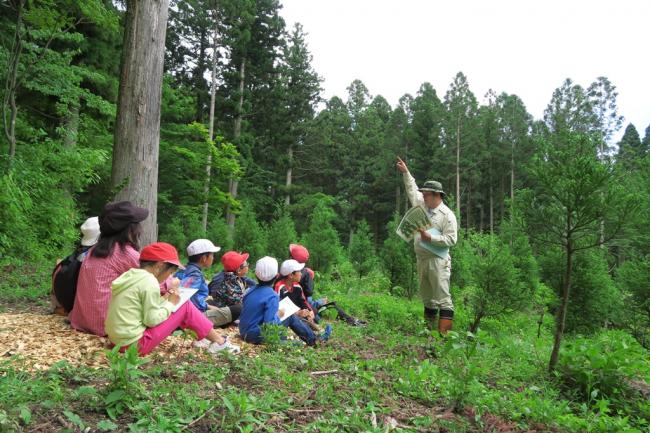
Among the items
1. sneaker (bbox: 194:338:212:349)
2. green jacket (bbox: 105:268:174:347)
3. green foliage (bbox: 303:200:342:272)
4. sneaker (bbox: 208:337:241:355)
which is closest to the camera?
green jacket (bbox: 105:268:174:347)

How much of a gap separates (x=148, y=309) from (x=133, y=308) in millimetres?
→ 112

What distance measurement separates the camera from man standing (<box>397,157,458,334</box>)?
18.4 ft

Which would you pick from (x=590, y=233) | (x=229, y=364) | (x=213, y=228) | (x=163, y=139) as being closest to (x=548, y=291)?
(x=590, y=233)

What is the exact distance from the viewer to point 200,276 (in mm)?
5164

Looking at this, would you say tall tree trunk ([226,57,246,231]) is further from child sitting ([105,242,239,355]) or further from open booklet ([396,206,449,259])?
child sitting ([105,242,239,355])

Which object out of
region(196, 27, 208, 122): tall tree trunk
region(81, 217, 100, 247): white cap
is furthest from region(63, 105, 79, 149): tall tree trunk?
region(196, 27, 208, 122): tall tree trunk

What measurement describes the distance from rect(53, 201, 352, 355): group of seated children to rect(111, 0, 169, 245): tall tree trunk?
2.18 feet

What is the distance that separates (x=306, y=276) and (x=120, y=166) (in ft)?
10.2

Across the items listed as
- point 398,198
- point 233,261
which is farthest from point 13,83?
point 398,198

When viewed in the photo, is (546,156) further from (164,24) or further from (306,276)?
(164,24)

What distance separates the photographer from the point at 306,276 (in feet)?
22.0

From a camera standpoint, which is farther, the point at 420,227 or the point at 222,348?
the point at 420,227

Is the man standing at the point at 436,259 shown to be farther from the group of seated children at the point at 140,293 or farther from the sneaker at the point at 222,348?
the sneaker at the point at 222,348

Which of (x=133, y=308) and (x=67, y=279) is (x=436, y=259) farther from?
(x=67, y=279)
